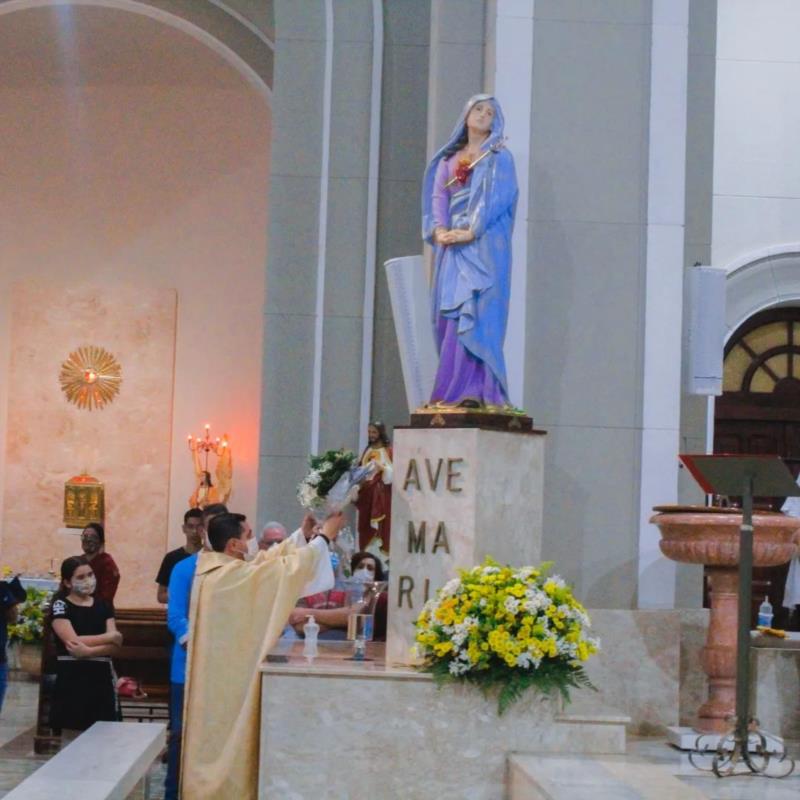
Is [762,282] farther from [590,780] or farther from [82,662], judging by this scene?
[590,780]

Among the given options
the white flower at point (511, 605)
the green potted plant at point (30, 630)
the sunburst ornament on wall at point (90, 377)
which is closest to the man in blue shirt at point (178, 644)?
the white flower at point (511, 605)

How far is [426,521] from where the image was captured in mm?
7602

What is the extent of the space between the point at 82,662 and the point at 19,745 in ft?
4.03

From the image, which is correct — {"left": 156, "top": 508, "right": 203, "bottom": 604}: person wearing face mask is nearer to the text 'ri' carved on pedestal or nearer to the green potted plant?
the green potted plant

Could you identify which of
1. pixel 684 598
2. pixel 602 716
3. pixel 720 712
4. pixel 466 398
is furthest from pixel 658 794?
pixel 684 598

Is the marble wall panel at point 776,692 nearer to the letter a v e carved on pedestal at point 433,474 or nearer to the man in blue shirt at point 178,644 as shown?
the letter a v e carved on pedestal at point 433,474

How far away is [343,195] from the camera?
1290 cm

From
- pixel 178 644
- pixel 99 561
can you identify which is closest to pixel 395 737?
pixel 178 644

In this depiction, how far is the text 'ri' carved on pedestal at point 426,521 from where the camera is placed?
7.51 metres

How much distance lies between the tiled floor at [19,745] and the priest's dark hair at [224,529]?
1613mm

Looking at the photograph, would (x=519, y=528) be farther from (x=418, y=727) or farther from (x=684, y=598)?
(x=684, y=598)

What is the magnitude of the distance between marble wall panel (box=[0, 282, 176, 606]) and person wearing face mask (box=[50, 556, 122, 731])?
31.9 feet

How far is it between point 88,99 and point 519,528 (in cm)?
1301

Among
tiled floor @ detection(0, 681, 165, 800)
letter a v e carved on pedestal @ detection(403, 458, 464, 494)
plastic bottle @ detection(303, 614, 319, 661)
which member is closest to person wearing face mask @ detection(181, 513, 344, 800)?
plastic bottle @ detection(303, 614, 319, 661)
